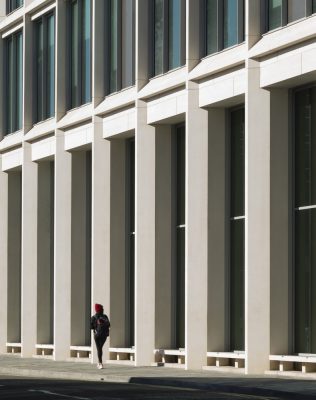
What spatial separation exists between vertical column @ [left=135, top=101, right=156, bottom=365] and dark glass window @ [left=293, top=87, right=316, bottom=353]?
713cm

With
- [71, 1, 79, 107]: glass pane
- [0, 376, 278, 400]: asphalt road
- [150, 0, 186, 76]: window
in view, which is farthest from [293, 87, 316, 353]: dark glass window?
[71, 1, 79, 107]: glass pane

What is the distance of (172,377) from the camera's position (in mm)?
30766

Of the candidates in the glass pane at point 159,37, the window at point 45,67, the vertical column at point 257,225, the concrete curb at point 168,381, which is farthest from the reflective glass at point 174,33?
the window at point 45,67

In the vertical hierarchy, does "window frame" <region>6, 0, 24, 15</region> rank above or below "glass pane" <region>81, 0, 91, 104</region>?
above

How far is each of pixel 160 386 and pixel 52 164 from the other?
773 inches

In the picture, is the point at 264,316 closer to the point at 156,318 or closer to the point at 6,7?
the point at 156,318

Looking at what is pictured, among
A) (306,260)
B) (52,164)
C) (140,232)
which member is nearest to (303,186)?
(306,260)

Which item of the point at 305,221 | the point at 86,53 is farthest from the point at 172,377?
the point at 86,53

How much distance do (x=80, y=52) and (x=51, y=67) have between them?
2907mm

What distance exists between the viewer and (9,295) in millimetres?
50750

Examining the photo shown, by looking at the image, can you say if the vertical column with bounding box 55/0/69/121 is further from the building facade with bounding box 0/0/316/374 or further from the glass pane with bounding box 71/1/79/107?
the glass pane with bounding box 71/1/79/107

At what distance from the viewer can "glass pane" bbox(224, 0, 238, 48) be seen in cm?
3369

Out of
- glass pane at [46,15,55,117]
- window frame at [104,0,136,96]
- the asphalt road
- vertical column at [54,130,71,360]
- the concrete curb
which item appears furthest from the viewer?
glass pane at [46,15,55,117]

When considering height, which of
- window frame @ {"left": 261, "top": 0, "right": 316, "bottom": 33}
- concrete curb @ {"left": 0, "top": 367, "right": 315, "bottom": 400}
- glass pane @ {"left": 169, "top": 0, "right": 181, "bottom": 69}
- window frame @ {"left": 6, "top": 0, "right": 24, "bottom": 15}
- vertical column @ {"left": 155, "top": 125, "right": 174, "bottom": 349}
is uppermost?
window frame @ {"left": 6, "top": 0, "right": 24, "bottom": 15}
